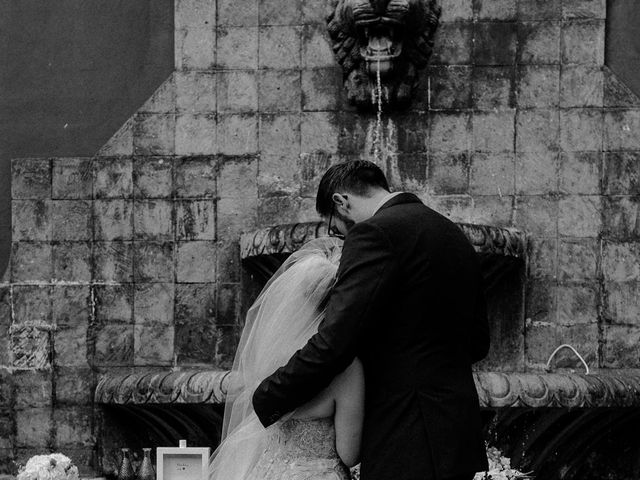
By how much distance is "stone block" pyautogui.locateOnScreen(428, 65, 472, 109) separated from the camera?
791 centimetres

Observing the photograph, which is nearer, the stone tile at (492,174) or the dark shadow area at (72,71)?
the stone tile at (492,174)

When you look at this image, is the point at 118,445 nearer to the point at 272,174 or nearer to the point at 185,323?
the point at 185,323

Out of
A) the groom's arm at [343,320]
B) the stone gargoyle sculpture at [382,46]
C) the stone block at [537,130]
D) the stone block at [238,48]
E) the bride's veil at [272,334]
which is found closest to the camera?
the groom's arm at [343,320]

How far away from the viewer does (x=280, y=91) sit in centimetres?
800

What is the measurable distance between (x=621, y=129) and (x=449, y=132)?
3.59 feet

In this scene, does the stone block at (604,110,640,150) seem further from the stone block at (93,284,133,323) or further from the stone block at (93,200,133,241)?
the stone block at (93,284,133,323)

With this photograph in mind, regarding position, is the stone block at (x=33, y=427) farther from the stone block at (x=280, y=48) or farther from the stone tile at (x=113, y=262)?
the stone block at (x=280, y=48)

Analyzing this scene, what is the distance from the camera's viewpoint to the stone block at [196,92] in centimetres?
804

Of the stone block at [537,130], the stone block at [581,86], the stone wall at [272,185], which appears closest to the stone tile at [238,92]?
the stone wall at [272,185]

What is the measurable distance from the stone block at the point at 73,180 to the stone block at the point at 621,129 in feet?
11.0

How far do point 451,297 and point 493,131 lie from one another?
417 cm

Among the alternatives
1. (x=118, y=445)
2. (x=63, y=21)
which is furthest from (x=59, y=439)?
(x=63, y=21)

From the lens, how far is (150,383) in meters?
7.07

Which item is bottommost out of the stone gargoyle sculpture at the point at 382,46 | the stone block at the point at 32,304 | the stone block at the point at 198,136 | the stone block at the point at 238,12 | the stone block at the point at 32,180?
the stone block at the point at 32,304
